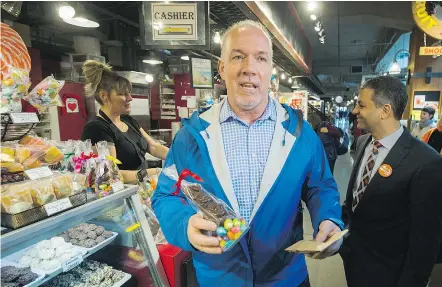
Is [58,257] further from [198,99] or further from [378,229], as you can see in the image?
[198,99]

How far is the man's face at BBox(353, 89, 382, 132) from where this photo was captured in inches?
74.7

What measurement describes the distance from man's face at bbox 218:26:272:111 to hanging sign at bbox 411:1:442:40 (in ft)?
16.4

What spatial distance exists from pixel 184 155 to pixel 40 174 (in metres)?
0.69

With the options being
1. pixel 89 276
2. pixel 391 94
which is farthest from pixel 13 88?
pixel 391 94

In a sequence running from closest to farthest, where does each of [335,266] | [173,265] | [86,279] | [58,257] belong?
[58,257], [86,279], [173,265], [335,266]

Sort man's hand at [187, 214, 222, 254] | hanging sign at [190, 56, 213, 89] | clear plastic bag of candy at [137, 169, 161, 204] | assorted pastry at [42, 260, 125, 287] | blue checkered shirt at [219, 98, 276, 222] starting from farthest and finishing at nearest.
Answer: hanging sign at [190, 56, 213, 89]
clear plastic bag of candy at [137, 169, 161, 204]
assorted pastry at [42, 260, 125, 287]
blue checkered shirt at [219, 98, 276, 222]
man's hand at [187, 214, 222, 254]

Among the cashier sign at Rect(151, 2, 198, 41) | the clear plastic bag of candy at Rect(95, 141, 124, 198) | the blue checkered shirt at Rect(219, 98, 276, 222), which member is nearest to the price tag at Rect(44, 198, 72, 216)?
the clear plastic bag of candy at Rect(95, 141, 124, 198)

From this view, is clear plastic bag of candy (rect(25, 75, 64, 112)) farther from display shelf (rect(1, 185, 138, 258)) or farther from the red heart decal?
the red heart decal

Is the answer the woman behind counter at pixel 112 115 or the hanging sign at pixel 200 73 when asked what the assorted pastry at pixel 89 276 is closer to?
the woman behind counter at pixel 112 115

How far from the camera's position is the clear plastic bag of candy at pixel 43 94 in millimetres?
1456

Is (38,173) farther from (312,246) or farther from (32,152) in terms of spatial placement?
(312,246)

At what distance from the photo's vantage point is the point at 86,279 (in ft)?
5.75

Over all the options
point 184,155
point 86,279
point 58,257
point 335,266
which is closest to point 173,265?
point 86,279

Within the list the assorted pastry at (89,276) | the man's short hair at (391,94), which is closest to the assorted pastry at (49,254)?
the assorted pastry at (89,276)
